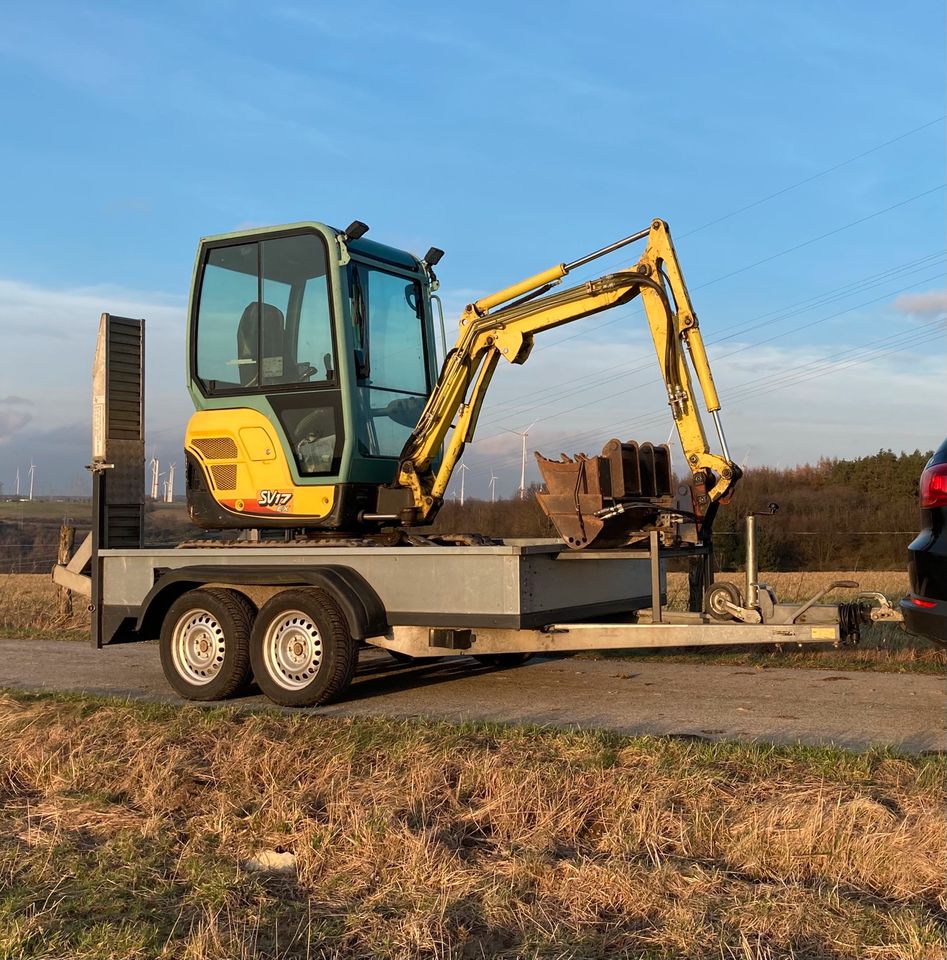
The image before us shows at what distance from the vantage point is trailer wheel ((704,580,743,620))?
26.2 feet

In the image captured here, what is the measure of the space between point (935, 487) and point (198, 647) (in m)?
6.21

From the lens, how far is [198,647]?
9.27 metres

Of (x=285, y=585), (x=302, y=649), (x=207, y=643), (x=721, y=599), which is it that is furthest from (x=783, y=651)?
(x=207, y=643)

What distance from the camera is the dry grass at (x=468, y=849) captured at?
144 inches

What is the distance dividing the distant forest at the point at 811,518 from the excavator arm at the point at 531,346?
18584 millimetres

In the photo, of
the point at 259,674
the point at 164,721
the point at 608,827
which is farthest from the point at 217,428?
the point at 608,827

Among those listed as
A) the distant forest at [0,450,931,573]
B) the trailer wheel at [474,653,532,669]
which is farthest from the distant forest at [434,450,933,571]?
the trailer wheel at [474,653,532,669]

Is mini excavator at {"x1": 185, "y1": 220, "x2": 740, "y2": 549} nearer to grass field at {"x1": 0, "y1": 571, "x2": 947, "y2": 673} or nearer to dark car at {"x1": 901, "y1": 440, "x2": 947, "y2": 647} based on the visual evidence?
grass field at {"x1": 0, "y1": 571, "x2": 947, "y2": 673}

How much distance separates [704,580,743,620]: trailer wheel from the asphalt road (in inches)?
26.5

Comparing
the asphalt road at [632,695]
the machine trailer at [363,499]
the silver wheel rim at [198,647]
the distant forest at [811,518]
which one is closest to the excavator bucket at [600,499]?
the machine trailer at [363,499]

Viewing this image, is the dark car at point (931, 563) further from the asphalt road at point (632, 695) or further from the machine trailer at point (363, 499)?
the machine trailer at point (363, 499)

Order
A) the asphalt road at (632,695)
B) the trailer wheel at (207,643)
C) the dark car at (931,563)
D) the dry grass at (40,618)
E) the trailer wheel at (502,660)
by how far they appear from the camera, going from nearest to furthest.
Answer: the dark car at (931,563) < the asphalt road at (632,695) < the trailer wheel at (207,643) < the trailer wheel at (502,660) < the dry grass at (40,618)

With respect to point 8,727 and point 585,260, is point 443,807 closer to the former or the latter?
point 8,727

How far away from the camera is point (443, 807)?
5.20m
